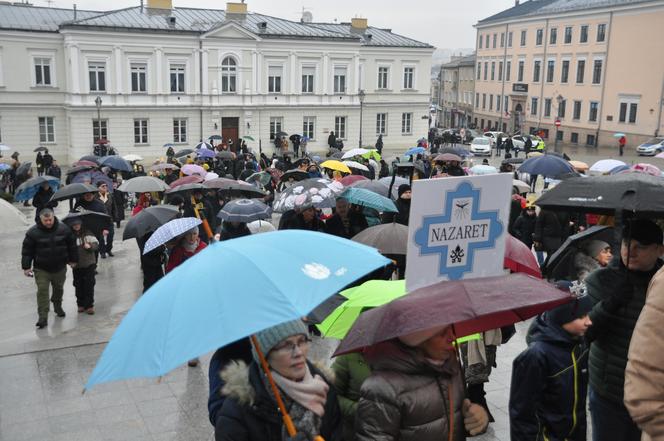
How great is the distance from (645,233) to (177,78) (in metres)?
39.5

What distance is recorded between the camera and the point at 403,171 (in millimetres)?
16703

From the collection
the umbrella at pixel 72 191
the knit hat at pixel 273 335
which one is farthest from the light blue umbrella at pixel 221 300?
the umbrella at pixel 72 191

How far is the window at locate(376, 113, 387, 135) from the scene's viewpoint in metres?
48.8

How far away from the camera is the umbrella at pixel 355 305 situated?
4.05 m

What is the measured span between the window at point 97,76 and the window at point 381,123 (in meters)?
20.2

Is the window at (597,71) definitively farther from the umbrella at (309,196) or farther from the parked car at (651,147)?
the umbrella at (309,196)

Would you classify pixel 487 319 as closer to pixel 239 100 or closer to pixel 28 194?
pixel 28 194

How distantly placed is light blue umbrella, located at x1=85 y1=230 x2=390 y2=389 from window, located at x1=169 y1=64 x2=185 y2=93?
39.9m

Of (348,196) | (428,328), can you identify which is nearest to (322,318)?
(428,328)

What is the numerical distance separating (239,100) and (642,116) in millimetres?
31444

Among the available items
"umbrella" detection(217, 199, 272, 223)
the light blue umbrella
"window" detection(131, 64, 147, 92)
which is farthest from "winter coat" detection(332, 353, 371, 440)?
"window" detection(131, 64, 147, 92)

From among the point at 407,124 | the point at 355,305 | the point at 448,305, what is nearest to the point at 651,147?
the point at 407,124

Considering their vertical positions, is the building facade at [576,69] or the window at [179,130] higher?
the building facade at [576,69]

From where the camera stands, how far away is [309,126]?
45.8m
